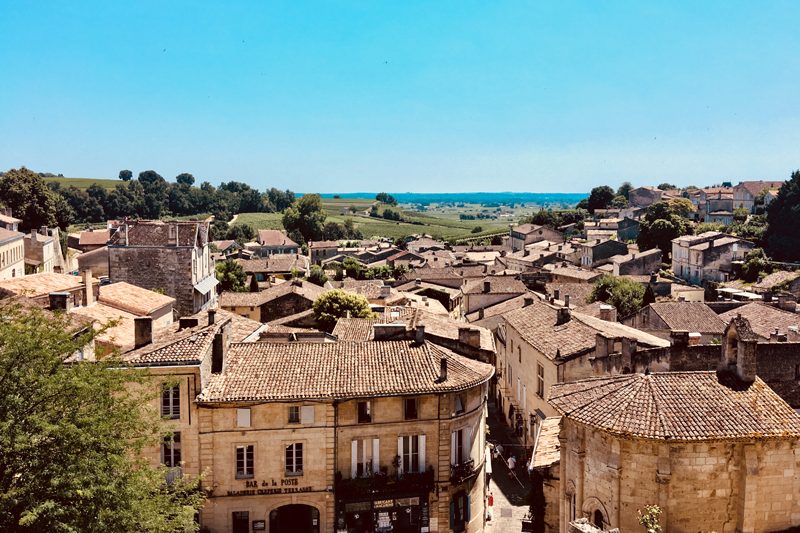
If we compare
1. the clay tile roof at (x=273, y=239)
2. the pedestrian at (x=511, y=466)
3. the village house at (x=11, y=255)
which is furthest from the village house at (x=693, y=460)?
the clay tile roof at (x=273, y=239)

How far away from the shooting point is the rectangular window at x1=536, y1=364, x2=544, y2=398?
41.3 m

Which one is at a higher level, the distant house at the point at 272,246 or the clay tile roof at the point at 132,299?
the clay tile roof at the point at 132,299

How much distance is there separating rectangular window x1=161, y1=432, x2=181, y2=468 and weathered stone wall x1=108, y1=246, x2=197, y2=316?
1529 inches

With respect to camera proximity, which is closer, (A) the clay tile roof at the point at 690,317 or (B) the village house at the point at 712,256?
(A) the clay tile roof at the point at 690,317

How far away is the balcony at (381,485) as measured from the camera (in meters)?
30.2

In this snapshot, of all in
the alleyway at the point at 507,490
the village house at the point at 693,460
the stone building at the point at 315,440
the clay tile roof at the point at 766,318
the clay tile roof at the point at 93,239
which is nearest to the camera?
the village house at the point at 693,460

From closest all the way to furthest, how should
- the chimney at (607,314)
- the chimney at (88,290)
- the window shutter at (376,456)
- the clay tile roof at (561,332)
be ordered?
the window shutter at (376,456) → the clay tile roof at (561,332) → the chimney at (88,290) → the chimney at (607,314)

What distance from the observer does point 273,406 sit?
98.1 feet

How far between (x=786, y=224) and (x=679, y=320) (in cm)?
6739

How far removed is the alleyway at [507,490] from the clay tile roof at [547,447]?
5253 mm

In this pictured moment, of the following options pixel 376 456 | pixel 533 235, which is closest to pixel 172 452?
pixel 376 456

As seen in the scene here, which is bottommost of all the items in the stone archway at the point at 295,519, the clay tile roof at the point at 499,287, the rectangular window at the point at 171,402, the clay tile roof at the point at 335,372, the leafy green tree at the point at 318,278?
the stone archway at the point at 295,519

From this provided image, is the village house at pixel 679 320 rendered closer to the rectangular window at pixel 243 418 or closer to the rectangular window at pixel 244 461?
the rectangular window at pixel 244 461

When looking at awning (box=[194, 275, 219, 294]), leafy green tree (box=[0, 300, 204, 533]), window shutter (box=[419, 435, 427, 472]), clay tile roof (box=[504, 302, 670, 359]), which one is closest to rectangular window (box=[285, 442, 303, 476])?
window shutter (box=[419, 435, 427, 472])
